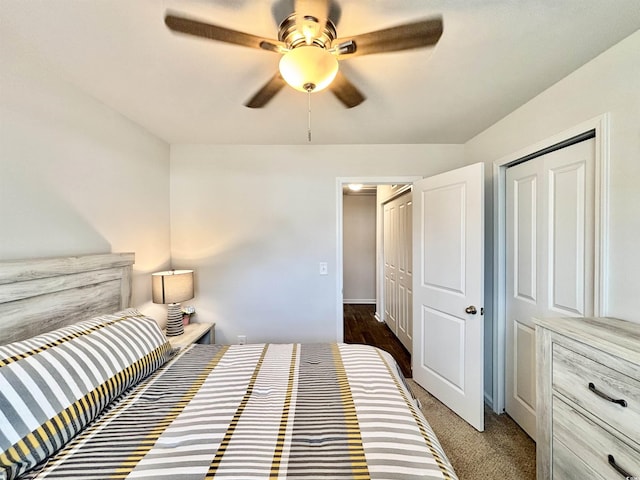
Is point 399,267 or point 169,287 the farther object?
point 399,267

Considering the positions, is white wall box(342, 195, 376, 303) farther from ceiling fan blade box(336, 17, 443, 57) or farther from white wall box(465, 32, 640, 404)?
ceiling fan blade box(336, 17, 443, 57)

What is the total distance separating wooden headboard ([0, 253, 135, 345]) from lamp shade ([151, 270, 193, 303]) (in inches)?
11.5

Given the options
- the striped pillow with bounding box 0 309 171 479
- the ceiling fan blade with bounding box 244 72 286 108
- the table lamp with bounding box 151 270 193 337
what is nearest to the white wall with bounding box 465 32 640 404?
the ceiling fan blade with bounding box 244 72 286 108

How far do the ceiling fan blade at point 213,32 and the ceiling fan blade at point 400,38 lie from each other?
1.08ft

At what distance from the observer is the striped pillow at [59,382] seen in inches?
31.6

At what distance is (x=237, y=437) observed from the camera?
3.06ft

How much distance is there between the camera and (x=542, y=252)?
183 centimetres

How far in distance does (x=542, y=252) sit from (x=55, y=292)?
2852 millimetres

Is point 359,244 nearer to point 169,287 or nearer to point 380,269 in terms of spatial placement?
point 380,269

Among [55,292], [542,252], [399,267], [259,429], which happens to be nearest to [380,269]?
[399,267]

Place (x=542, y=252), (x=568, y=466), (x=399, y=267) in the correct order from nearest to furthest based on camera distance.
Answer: (x=568, y=466), (x=542, y=252), (x=399, y=267)

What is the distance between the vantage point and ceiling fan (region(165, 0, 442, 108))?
0.98m

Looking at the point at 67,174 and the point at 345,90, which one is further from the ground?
the point at 345,90

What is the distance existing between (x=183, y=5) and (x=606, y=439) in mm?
2356
